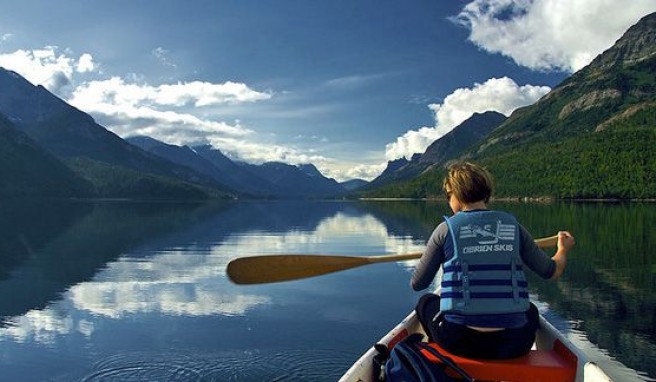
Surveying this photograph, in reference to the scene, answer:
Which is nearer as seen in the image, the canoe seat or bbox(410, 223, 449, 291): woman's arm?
bbox(410, 223, 449, 291): woman's arm

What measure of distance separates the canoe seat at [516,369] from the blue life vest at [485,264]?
817 mm

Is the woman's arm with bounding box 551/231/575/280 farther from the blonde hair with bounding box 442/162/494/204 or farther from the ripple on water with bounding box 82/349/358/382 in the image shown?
the ripple on water with bounding box 82/349/358/382

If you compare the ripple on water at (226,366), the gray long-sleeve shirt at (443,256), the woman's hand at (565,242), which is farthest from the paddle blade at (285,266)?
the ripple on water at (226,366)

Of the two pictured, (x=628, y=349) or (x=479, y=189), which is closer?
(x=479, y=189)

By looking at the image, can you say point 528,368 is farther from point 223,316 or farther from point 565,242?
point 223,316

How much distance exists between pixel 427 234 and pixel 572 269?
82.5 feet

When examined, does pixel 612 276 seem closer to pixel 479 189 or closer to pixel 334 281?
pixel 334 281

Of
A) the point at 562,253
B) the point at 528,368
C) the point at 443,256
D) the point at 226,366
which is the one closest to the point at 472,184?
the point at 443,256

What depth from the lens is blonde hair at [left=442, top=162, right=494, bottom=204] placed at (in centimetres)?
656

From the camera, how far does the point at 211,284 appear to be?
25344 mm

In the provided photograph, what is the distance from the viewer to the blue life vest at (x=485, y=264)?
6.22 m

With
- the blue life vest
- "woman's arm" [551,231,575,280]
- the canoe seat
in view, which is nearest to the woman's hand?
"woman's arm" [551,231,575,280]

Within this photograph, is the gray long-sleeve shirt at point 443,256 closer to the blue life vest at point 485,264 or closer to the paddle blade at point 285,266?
the blue life vest at point 485,264

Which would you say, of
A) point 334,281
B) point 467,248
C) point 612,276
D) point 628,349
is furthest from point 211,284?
point 467,248
